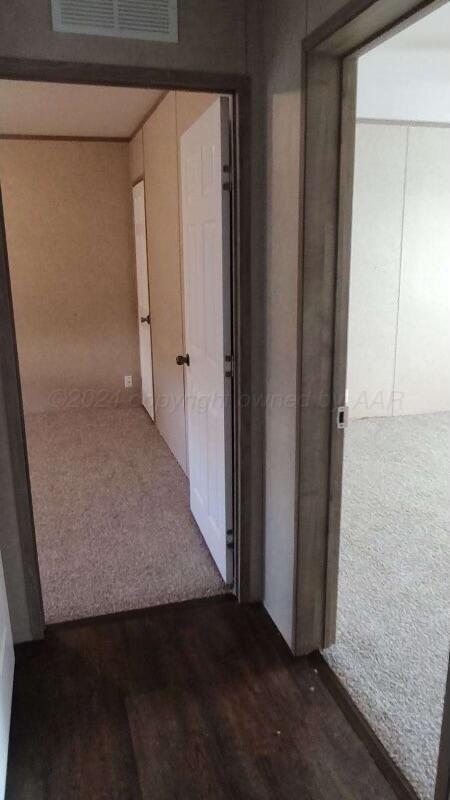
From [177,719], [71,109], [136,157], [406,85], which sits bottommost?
[177,719]

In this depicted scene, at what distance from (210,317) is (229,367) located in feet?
0.95

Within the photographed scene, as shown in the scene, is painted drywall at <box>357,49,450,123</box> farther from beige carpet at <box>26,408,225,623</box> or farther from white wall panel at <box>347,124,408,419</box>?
beige carpet at <box>26,408,225,623</box>

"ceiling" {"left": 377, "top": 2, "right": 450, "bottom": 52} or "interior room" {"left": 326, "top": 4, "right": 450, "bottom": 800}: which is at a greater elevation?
"ceiling" {"left": 377, "top": 2, "right": 450, "bottom": 52}

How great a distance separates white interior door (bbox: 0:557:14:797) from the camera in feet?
5.64

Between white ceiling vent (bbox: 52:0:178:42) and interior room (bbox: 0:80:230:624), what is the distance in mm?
508

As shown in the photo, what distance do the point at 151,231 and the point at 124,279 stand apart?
115 cm

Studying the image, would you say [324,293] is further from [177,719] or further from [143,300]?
[143,300]

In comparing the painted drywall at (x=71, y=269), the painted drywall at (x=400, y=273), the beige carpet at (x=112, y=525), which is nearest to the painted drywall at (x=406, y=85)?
the painted drywall at (x=400, y=273)

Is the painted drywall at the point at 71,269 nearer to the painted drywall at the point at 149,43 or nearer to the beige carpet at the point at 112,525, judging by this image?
the beige carpet at the point at 112,525

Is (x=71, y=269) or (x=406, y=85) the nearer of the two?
(x=406, y=85)

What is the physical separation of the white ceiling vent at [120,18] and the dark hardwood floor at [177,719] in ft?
7.40

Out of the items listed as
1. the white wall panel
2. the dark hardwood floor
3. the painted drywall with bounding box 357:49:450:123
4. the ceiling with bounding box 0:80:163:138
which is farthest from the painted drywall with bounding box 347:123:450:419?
the dark hardwood floor

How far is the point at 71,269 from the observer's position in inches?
220

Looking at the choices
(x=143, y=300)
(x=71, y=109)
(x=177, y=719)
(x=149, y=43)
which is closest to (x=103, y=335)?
(x=143, y=300)
